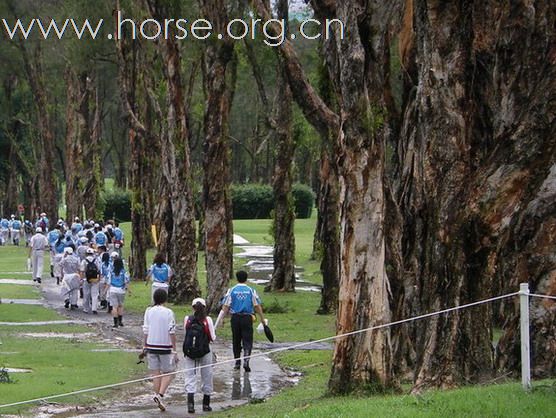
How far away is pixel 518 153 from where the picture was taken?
1320 centimetres

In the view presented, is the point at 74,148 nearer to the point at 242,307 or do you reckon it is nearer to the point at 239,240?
the point at 239,240

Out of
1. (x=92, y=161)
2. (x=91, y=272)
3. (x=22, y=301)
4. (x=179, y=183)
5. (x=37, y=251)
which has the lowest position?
(x=22, y=301)

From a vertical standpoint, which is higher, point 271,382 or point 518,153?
point 518,153

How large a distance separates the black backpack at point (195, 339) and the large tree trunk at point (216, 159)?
1166cm

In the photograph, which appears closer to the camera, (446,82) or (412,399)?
(412,399)

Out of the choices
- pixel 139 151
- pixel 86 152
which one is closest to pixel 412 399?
pixel 139 151

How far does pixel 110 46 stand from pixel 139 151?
16.2 metres

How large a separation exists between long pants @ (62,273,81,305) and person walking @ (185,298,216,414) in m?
15.4

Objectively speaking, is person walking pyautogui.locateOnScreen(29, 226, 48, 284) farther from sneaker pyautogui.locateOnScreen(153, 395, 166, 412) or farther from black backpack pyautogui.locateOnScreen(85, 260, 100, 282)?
sneaker pyautogui.locateOnScreen(153, 395, 166, 412)

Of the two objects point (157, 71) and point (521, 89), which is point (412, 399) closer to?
point (521, 89)

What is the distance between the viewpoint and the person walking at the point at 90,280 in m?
29.5

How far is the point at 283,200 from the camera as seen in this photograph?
3481 cm

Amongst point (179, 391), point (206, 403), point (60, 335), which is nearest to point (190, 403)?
point (206, 403)

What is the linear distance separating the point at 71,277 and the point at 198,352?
15.7 meters
